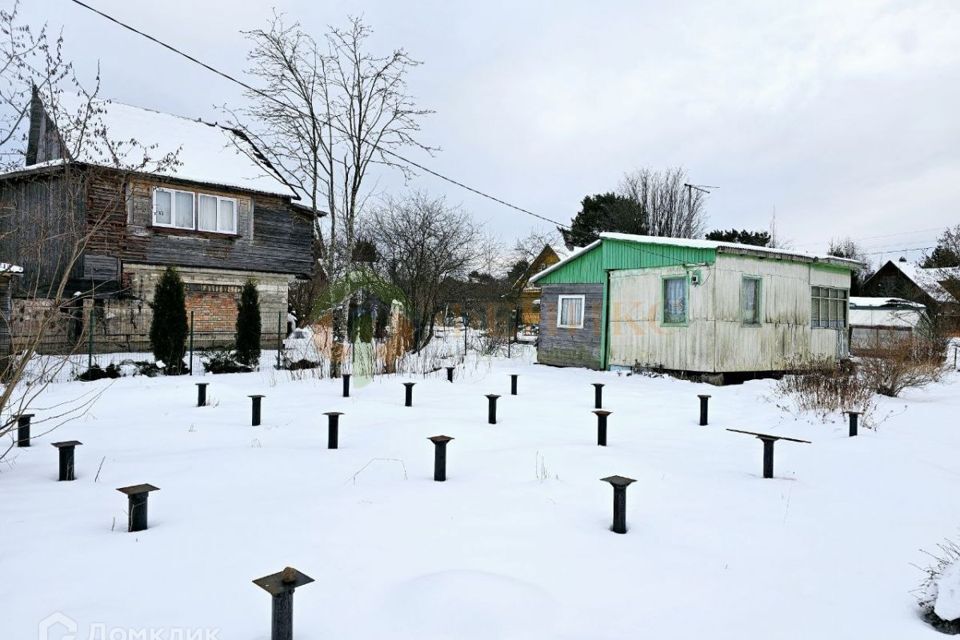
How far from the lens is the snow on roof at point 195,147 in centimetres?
2019

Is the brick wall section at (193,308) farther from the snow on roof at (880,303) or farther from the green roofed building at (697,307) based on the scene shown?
the snow on roof at (880,303)

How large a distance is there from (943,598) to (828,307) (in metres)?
16.0

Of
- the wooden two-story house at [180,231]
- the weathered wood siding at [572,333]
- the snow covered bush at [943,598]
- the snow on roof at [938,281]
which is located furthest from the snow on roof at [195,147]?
the snow on roof at [938,281]

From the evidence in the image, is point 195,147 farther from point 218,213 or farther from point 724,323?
point 724,323

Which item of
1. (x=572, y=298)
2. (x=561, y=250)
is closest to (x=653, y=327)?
(x=572, y=298)

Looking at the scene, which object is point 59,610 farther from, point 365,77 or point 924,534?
point 365,77

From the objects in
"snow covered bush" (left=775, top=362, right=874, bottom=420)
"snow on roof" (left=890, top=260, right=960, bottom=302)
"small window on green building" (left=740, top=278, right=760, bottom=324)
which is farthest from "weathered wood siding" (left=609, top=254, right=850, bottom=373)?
"snow on roof" (left=890, top=260, right=960, bottom=302)

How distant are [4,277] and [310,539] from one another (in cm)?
1408

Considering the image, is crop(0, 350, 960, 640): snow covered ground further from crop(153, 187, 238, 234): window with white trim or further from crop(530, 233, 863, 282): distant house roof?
crop(153, 187, 238, 234): window with white trim

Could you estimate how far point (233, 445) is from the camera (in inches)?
289

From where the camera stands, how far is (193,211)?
20156 millimetres

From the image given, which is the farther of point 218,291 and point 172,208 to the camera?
point 218,291

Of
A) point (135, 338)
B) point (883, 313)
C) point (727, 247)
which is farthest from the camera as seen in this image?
point (883, 313)

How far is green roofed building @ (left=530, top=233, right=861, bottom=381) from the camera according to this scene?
14508 mm
